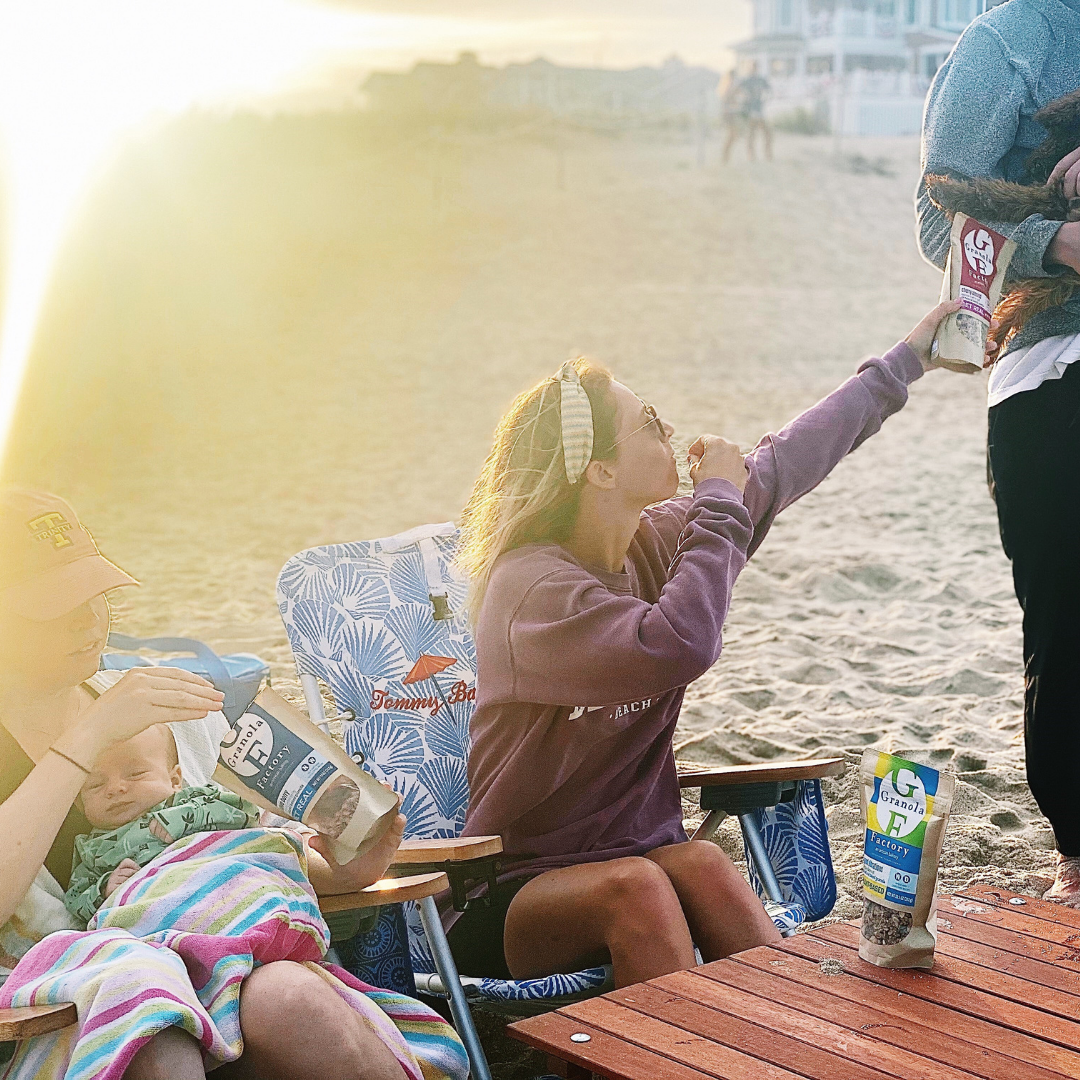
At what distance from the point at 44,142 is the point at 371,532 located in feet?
30.2

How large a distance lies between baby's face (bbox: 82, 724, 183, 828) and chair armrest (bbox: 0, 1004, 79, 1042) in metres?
0.41

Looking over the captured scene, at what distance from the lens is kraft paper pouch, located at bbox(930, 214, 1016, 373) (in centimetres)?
266

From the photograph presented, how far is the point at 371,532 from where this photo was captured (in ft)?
27.3

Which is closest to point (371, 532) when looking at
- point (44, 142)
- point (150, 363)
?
point (150, 363)

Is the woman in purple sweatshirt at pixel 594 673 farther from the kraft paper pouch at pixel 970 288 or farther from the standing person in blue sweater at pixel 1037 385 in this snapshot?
the standing person in blue sweater at pixel 1037 385

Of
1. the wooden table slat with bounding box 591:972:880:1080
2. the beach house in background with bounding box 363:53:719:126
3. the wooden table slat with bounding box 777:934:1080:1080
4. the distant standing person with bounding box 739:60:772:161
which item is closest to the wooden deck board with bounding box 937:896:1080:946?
the wooden table slat with bounding box 777:934:1080:1080

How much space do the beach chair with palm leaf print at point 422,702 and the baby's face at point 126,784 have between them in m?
0.58

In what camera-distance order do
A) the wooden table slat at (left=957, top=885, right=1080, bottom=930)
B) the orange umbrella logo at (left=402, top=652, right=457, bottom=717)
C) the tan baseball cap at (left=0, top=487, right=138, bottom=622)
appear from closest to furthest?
the tan baseball cap at (left=0, top=487, right=138, bottom=622) < the wooden table slat at (left=957, top=885, right=1080, bottom=930) < the orange umbrella logo at (left=402, top=652, right=457, bottom=717)

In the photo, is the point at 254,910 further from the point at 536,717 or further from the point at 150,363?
the point at 150,363

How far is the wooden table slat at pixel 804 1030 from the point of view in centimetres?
177

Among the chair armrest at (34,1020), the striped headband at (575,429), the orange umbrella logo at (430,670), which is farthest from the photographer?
the orange umbrella logo at (430,670)

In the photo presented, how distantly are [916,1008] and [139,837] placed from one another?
1.16m

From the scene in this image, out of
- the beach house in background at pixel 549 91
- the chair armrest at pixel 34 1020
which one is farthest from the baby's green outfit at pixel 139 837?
the beach house in background at pixel 549 91

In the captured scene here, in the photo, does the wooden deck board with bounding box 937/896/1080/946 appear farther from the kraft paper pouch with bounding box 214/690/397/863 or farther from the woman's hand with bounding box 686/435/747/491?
the kraft paper pouch with bounding box 214/690/397/863
